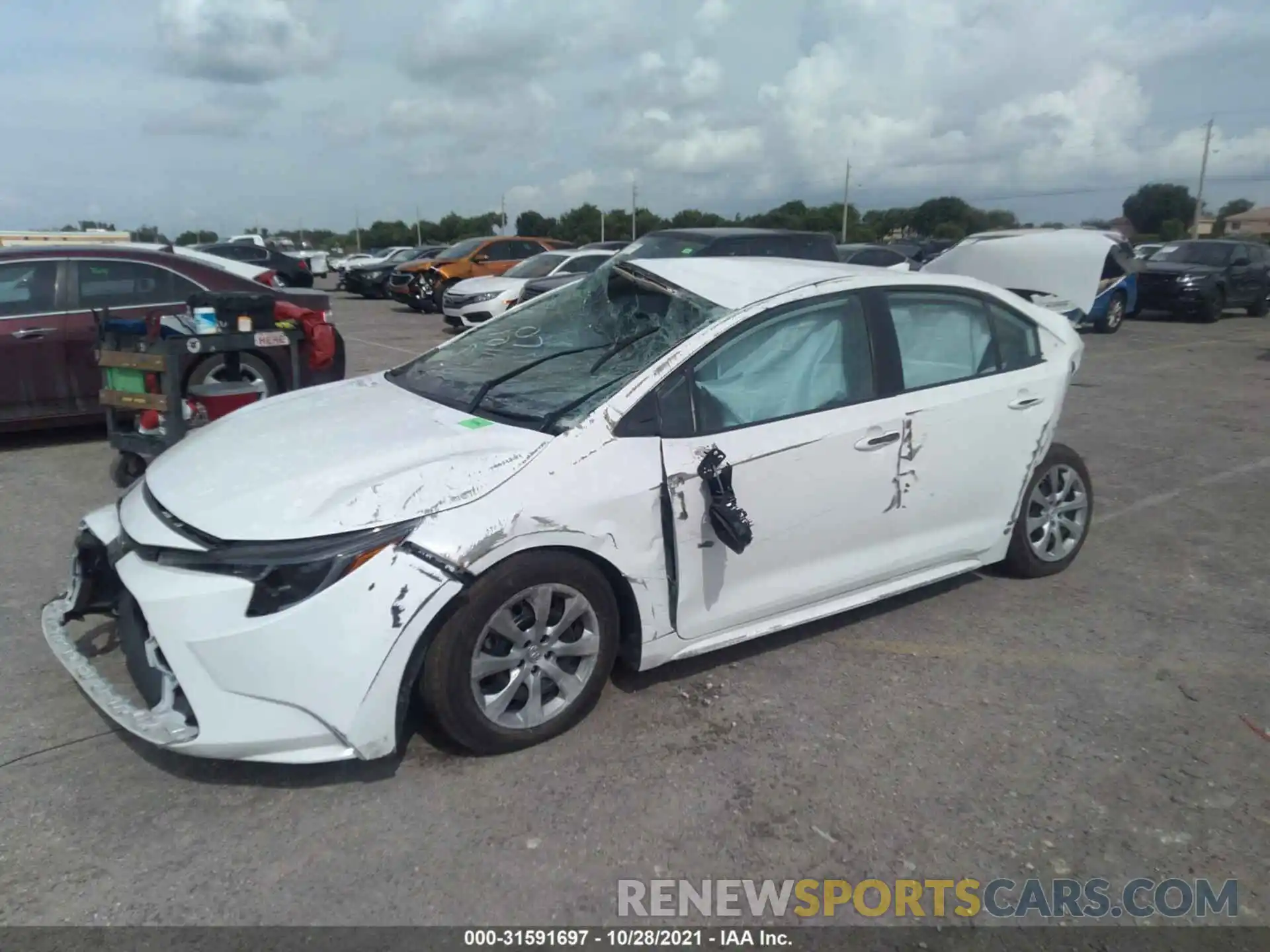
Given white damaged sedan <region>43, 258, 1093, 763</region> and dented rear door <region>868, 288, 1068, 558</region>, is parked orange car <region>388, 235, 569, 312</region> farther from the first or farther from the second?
dented rear door <region>868, 288, 1068, 558</region>

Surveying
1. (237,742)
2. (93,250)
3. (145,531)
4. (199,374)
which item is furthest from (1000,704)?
(93,250)

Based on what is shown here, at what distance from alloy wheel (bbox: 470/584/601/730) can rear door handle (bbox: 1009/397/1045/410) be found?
2.33 m

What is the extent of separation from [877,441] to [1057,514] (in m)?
1.57

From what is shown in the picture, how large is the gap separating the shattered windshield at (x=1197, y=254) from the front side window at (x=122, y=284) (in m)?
19.7

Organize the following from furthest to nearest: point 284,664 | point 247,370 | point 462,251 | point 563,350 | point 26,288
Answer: point 462,251 → point 26,288 → point 247,370 → point 563,350 → point 284,664

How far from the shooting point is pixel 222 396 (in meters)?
6.31

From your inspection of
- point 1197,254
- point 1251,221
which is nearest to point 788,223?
point 1197,254

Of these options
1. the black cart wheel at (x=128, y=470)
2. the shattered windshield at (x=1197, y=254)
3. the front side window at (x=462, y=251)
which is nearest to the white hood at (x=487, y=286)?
the front side window at (x=462, y=251)

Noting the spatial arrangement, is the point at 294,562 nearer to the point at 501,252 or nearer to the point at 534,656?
the point at 534,656

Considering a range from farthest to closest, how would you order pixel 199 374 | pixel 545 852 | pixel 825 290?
pixel 199 374
pixel 825 290
pixel 545 852

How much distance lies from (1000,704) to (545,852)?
1917 millimetres

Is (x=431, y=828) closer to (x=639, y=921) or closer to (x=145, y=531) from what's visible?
(x=639, y=921)

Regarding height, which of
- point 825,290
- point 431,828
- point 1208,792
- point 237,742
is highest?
point 825,290

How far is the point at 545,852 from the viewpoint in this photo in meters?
2.73
